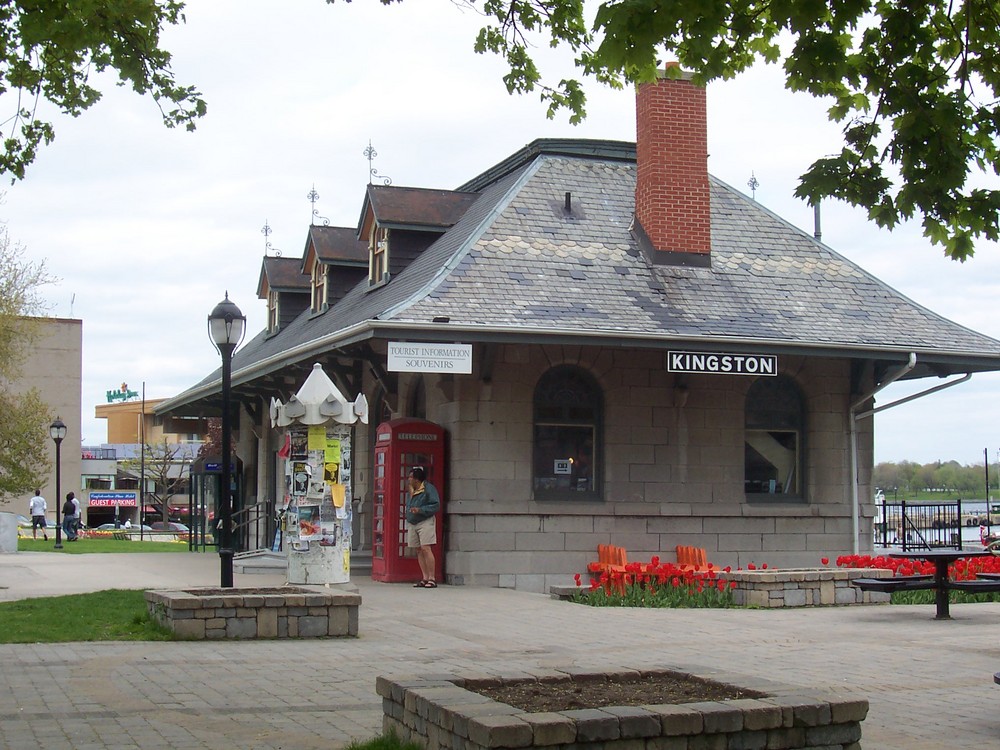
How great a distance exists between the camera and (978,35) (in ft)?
28.2

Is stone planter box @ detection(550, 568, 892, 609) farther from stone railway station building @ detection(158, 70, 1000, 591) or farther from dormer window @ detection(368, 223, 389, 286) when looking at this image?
dormer window @ detection(368, 223, 389, 286)

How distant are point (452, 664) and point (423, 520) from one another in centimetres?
757

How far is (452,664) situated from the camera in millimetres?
10102

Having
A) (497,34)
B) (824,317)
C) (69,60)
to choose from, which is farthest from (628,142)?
(69,60)

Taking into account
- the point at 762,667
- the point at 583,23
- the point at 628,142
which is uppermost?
the point at 628,142

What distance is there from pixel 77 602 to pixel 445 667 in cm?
649

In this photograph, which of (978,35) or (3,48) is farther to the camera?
(3,48)

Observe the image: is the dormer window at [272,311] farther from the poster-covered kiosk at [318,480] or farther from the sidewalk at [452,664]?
the sidewalk at [452,664]

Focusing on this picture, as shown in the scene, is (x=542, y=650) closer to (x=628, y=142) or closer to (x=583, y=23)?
(x=583, y=23)

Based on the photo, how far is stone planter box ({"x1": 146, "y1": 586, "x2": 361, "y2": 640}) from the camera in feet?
37.7

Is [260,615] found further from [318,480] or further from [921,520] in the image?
[921,520]

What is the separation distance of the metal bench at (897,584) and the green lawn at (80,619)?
7771 mm

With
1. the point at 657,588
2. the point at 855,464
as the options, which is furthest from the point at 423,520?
the point at 855,464

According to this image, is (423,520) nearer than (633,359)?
Yes
